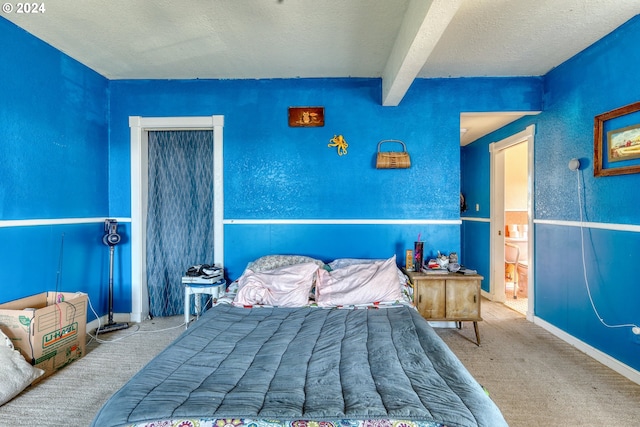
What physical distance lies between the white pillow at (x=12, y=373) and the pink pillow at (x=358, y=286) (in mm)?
2051

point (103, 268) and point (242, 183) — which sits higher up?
point (242, 183)

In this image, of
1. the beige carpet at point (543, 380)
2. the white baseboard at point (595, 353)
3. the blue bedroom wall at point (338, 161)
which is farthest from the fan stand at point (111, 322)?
the white baseboard at point (595, 353)

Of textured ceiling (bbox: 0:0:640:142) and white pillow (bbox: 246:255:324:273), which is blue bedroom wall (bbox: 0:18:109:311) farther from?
white pillow (bbox: 246:255:324:273)

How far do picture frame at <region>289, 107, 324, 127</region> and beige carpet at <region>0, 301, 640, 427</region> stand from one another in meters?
2.48

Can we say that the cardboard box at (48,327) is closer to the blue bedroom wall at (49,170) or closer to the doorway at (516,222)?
the blue bedroom wall at (49,170)

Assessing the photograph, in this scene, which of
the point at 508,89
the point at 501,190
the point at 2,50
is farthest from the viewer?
the point at 501,190

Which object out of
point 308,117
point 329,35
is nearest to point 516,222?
point 308,117

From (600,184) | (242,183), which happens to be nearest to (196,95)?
(242,183)

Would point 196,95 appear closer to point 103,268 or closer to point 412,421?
point 103,268

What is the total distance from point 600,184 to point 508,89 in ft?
4.34

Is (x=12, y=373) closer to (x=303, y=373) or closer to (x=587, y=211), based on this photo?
(x=303, y=373)

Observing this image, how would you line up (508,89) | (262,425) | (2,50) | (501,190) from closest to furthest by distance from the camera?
(262,425), (2,50), (508,89), (501,190)

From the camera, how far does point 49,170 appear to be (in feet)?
8.97

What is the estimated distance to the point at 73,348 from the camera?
101 inches
